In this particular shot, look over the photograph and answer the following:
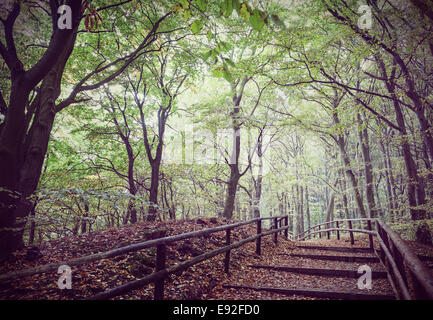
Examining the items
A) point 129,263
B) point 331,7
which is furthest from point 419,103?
point 129,263

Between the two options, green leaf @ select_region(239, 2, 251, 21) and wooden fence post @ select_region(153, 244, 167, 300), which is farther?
wooden fence post @ select_region(153, 244, 167, 300)

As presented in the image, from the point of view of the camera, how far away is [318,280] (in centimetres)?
412

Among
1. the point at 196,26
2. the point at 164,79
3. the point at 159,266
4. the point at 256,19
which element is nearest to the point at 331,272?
the point at 159,266

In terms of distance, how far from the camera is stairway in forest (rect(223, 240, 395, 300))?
3294 mm

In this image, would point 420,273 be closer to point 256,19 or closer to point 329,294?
point 329,294

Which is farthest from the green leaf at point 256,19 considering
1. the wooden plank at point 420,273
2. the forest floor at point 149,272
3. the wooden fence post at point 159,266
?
the forest floor at point 149,272

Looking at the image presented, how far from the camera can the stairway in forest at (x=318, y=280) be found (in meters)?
3.29

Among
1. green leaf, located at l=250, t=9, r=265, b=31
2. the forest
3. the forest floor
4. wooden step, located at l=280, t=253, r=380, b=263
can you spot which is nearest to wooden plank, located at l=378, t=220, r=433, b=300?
the forest floor

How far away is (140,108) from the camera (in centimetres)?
987

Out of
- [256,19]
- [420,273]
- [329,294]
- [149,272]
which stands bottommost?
[329,294]

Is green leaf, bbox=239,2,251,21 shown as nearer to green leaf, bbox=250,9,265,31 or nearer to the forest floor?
green leaf, bbox=250,9,265,31
